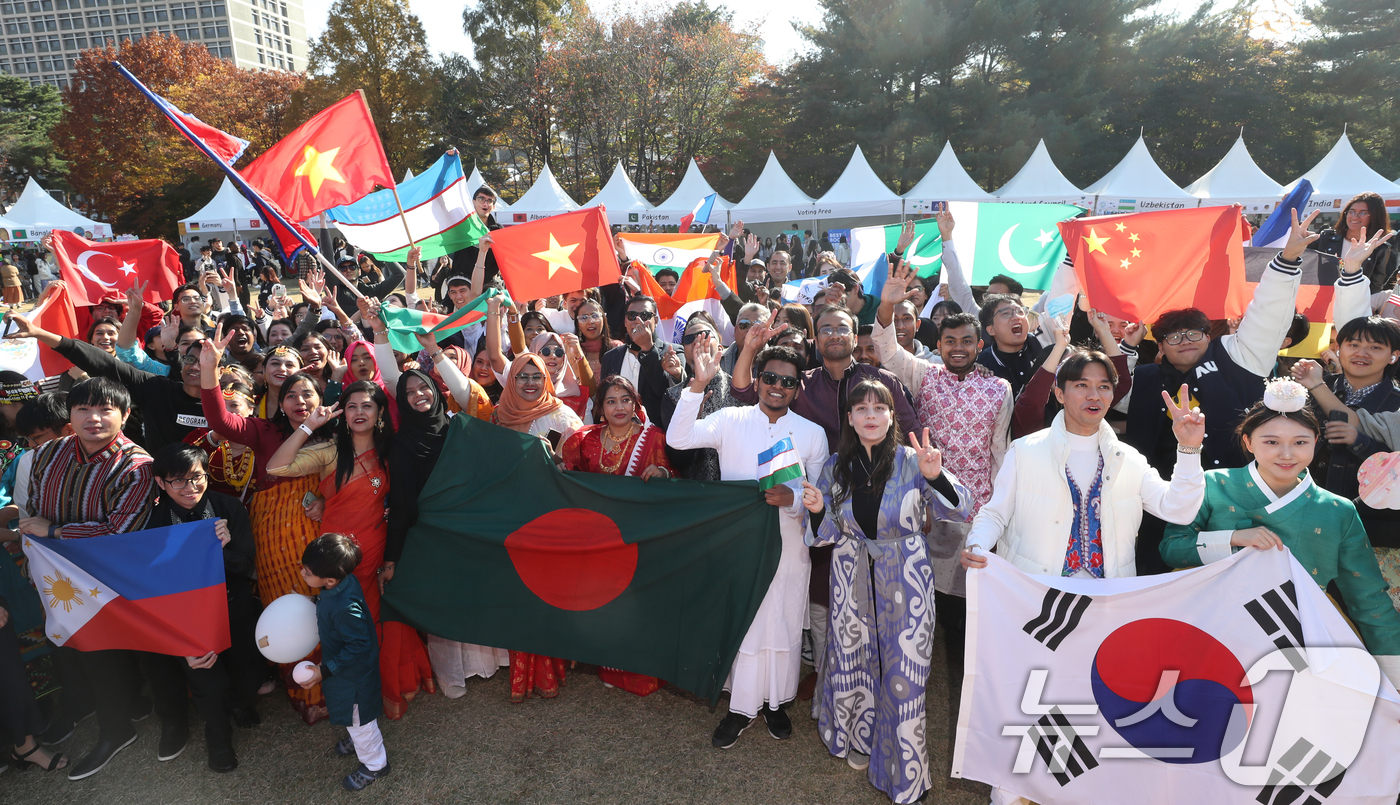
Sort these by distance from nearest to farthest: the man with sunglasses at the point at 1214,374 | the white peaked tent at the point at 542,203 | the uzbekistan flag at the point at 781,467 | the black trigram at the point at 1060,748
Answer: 1. the black trigram at the point at 1060,748
2. the uzbekistan flag at the point at 781,467
3. the man with sunglasses at the point at 1214,374
4. the white peaked tent at the point at 542,203

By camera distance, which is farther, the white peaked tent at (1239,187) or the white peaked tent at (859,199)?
the white peaked tent at (859,199)

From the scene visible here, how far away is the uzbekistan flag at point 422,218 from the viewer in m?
6.62

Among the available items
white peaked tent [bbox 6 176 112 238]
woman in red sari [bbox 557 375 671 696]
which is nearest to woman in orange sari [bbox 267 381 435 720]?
woman in red sari [bbox 557 375 671 696]

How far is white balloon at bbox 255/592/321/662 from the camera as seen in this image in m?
3.25

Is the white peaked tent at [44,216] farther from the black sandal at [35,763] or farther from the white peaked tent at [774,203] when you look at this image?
the black sandal at [35,763]

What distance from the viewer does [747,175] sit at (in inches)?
1298

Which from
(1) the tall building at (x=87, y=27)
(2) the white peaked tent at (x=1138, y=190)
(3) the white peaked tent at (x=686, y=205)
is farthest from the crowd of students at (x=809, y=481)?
(1) the tall building at (x=87, y=27)

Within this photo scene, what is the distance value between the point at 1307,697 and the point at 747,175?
3230 cm

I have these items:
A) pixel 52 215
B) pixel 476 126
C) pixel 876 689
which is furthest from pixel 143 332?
pixel 476 126

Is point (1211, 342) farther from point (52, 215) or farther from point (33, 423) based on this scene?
point (52, 215)

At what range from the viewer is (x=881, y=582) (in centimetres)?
303

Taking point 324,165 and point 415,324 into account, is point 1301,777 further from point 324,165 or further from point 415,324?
point 324,165

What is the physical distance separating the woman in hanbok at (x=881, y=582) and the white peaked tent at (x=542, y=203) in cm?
1793

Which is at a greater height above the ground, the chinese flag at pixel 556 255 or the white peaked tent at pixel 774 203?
the white peaked tent at pixel 774 203
